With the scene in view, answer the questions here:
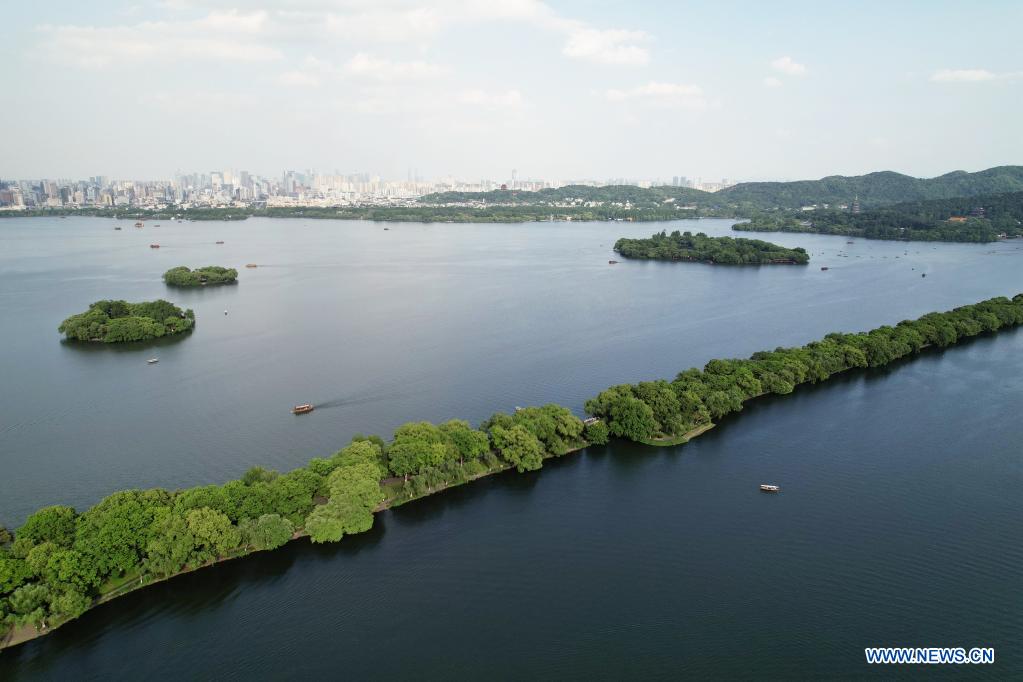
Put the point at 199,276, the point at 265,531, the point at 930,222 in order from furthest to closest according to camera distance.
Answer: the point at 930,222
the point at 199,276
the point at 265,531

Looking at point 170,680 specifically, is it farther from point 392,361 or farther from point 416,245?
point 416,245

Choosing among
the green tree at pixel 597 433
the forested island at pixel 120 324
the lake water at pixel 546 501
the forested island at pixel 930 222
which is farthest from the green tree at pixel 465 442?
the forested island at pixel 930 222

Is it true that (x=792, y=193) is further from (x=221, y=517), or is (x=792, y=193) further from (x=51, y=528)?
(x=51, y=528)

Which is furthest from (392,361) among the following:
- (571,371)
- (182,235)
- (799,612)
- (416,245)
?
(182,235)

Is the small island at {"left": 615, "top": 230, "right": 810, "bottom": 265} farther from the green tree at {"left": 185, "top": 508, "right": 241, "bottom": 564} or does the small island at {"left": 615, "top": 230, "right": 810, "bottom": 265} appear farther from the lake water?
the green tree at {"left": 185, "top": 508, "right": 241, "bottom": 564}

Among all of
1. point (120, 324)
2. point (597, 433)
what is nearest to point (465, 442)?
point (597, 433)

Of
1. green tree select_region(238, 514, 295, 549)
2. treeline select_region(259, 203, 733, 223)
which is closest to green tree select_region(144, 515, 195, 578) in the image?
green tree select_region(238, 514, 295, 549)

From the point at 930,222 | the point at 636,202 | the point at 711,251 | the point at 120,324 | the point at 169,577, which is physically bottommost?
the point at 169,577

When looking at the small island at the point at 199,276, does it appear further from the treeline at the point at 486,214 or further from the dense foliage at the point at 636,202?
the dense foliage at the point at 636,202

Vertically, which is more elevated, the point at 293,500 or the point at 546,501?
the point at 293,500
